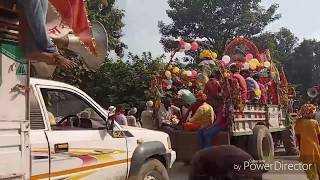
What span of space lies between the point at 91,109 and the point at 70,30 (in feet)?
3.41

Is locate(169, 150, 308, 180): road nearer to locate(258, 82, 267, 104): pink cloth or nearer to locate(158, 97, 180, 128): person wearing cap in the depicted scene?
locate(158, 97, 180, 128): person wearing cap

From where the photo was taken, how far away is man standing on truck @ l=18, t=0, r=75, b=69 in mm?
4223

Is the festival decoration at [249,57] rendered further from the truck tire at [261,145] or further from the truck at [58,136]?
the truck at [58,136]

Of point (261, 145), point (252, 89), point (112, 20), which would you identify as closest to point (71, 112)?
point (261, 145)

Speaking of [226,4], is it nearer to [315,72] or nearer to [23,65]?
[315,72]

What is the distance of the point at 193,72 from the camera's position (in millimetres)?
11656

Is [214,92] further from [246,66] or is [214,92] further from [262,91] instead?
[262,91]

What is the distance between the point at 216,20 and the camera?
123 ft

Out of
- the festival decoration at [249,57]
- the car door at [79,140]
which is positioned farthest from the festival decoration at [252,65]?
the car door at [79,140]

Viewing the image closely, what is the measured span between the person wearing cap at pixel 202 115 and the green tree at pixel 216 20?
90.9ft

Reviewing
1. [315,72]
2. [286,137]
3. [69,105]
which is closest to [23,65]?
[69,105]

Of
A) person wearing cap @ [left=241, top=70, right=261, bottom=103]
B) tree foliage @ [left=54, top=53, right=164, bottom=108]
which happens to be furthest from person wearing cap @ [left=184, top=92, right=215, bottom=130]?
tree foliage @ [left=54, top=53, right=164, bottom=108]

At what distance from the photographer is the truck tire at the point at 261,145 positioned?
31.6ft

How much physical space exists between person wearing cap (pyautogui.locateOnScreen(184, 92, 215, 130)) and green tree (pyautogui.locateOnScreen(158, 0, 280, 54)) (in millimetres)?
27711
